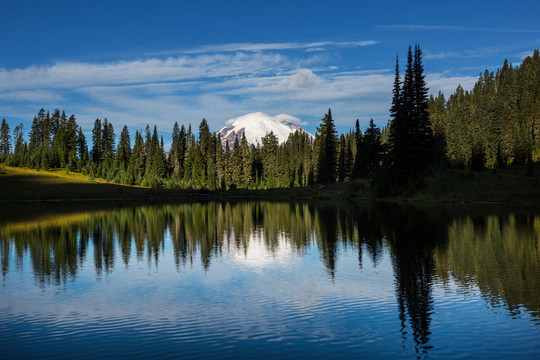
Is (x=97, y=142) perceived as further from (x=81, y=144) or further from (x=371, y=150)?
(x=371, y=150)

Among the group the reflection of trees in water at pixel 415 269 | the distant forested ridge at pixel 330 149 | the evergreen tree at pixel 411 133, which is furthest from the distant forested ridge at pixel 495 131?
the reflection of trees in water at pixel 415 269

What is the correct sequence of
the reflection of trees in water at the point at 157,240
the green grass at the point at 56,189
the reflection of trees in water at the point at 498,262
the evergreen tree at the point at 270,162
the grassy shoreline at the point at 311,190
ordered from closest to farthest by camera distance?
the reflection of trees in water at the point at 498,262 → the reflection of trees in water at the point at 157,240 → the grassy shoreline at the point at 311,190 → the green grass at the point at 56,189 → the evergreen tree at the point at 270,162

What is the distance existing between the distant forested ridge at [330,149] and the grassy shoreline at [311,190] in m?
5.05

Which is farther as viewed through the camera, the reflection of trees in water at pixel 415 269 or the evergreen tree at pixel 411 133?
the evergreen tree at pixel 411 133

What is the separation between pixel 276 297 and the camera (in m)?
17.1

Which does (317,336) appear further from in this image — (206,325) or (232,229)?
(232,229)

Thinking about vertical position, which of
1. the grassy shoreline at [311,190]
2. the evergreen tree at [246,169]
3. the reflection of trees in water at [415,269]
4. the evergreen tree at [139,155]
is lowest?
the reflection of trees in water at [415,269]

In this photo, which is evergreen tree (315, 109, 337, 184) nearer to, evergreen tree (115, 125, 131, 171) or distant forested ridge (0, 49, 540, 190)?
distant forested ridge (0, 49, 540, 190)

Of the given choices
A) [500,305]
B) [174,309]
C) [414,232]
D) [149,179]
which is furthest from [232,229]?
[149,179]

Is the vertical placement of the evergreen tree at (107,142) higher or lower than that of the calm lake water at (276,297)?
higher

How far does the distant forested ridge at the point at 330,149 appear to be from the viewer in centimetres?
8362

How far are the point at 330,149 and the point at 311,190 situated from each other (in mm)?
13165

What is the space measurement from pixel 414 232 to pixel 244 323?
25.8 meters

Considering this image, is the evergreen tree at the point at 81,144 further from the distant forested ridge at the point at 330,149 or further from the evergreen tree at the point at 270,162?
the evergreen tree at the point at 270,162
